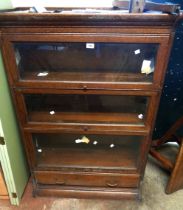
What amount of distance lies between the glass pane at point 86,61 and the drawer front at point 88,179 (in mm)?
683

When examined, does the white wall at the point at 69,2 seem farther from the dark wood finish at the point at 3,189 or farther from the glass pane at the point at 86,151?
the dark wood finish at the point at 3,189

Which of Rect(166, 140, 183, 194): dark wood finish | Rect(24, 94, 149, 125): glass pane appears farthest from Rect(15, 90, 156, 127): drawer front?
Rect(166, 140, 183, 194): dark wood finish

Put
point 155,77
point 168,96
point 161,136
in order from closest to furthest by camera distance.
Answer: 1. point 155,77
2. point 168,96
3. point 161,136

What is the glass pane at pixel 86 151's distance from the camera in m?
1.43

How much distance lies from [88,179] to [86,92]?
0.67 m

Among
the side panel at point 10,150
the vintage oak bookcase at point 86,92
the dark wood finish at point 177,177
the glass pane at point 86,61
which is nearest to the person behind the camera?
the vintage oak bookcase at point 86,92

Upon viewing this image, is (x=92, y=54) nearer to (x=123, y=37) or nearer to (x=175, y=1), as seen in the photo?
(x=123, y=37)

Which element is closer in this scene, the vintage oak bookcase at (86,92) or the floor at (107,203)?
the vintage oak bookcase at (86,92)

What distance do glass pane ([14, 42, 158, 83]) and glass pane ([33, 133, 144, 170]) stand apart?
45 centimetres

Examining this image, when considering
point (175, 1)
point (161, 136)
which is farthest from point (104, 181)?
point (175, 1)

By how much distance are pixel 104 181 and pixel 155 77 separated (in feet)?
2.66

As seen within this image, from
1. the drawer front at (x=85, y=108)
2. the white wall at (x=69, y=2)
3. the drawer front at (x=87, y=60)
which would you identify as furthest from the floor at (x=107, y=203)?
the white wall at (x=69, y=2)

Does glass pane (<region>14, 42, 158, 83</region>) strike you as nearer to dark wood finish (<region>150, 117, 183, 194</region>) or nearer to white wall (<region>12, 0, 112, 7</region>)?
white wall (<region>12, 0, 112, 7</region>)

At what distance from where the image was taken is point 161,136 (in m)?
1.84
